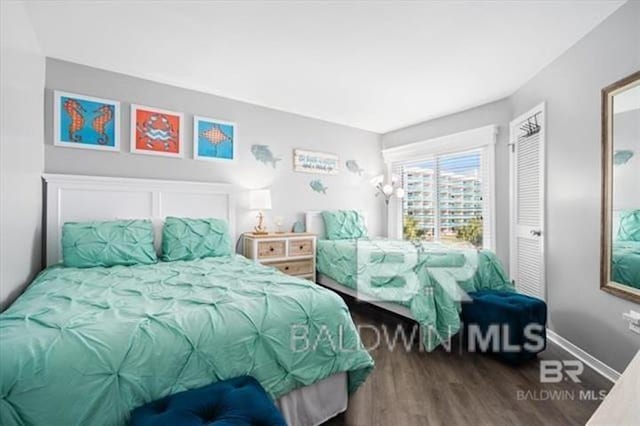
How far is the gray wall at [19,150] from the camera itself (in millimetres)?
1718

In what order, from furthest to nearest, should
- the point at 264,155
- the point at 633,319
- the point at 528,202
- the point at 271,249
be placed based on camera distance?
the point at 264,155 → the point at 271,249 → the point at 528,202 → the point at 633,319

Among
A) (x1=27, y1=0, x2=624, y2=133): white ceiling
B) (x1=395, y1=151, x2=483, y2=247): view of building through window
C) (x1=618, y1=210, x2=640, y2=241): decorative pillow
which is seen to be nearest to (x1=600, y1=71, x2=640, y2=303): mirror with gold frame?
(x1=618, y1=210, x2=640, y2=241): decorative pillow

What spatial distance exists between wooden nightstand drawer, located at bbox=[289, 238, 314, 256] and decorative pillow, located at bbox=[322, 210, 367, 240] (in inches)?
18.8

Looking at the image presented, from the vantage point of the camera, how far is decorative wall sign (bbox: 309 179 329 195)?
424 cm

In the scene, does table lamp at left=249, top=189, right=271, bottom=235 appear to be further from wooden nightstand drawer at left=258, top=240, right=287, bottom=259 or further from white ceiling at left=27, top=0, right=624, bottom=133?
white ceiling at left=27, top=0, right=624, bottom=133

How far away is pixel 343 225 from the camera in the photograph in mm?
4176

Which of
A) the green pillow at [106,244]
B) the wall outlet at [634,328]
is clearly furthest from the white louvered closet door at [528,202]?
the green pillow at [106,244]

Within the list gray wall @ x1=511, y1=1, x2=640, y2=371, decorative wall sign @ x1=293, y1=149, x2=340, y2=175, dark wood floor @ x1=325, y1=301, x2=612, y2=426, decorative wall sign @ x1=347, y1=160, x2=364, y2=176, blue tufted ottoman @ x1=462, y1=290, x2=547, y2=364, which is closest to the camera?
dark wood floor @ x1=325, y1=301, x2=612, y2=426

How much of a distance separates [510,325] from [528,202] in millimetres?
1454

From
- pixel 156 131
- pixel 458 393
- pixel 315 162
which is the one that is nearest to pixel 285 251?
pixel 315 162

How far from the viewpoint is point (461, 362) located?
2.30m

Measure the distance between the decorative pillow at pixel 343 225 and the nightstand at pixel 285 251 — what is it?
0.47 metres

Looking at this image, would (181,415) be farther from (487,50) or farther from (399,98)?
(399,98)

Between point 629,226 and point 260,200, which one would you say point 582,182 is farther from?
point 260,200
